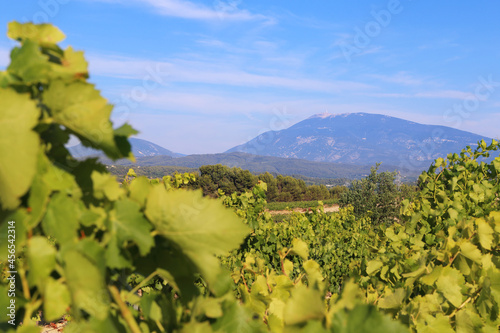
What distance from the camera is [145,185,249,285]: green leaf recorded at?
0.66 metres

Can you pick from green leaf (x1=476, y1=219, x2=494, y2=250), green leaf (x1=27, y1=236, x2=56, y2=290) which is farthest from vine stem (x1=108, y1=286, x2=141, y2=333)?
green leaf (x1=476, y1=219, x2=494, y2=250)

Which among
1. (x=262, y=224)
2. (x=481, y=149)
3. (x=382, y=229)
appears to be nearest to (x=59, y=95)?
(x=382, y=229)

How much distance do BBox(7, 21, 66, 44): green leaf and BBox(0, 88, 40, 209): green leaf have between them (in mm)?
187

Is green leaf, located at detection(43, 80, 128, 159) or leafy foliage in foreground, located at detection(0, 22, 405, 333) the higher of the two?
green leaf, located at detection(43, 80, 128, 159)

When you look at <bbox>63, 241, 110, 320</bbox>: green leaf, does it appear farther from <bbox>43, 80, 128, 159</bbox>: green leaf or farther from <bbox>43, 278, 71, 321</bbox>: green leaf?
<bbox>43, 80, 128, 159</bbox>: green leaf

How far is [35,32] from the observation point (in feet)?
2.27

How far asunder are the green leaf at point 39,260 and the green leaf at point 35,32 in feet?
1.26

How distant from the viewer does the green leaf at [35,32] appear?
0.69 metres

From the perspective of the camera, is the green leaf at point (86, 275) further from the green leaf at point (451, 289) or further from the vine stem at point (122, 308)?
the green leaf at point (451, 289)

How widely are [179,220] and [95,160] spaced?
221mm

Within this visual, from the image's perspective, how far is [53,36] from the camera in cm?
70

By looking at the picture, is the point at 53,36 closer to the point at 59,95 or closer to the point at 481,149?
the point at 59,95

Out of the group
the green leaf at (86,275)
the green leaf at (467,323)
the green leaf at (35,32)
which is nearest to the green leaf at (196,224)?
the green leaf at (86,275)

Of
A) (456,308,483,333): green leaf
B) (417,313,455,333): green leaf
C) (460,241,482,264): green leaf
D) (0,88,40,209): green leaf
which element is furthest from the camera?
(460,241,482,264): green leaf
